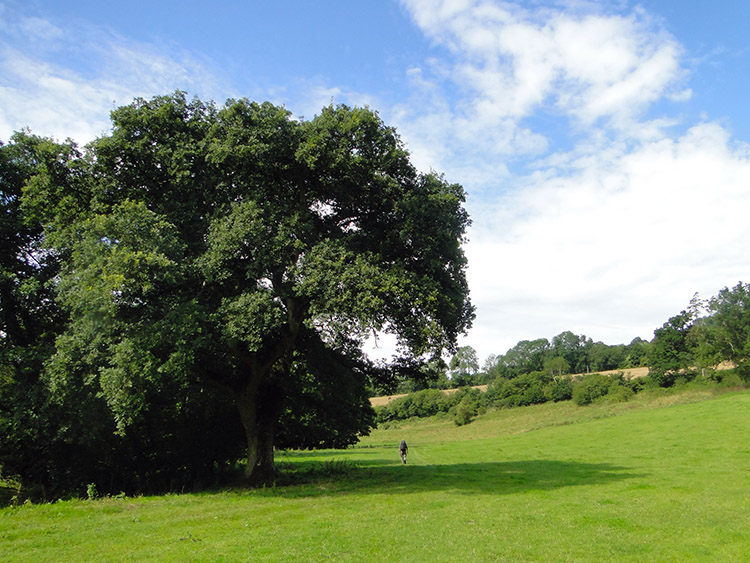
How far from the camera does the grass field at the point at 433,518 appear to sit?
11117 mm

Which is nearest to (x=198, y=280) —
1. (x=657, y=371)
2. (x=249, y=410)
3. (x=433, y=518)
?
(x=249, y=410)

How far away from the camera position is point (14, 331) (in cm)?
2270

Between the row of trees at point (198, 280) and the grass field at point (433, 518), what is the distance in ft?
12.8

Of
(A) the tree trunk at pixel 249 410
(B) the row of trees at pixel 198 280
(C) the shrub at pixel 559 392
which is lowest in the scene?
(C) the shrub at pixel 559 392

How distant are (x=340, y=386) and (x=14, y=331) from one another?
15357mm

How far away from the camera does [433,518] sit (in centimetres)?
1484

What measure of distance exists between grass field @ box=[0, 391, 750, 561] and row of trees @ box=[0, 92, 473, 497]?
391cm

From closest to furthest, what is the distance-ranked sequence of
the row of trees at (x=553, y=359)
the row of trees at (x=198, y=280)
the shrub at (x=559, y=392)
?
the row of trees at (x=198, y=280), the shrub at (x=559, y=392), the row of trees at (x=553, y=359)

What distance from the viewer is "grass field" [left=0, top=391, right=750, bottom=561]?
1112 centimetres

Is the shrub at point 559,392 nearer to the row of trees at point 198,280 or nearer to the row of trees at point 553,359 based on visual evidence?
the row of trees at point 553,359

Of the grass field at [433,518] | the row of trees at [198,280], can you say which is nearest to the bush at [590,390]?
the grass field at [433,518]

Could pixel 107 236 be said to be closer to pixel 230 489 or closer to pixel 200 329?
pixel 200 329

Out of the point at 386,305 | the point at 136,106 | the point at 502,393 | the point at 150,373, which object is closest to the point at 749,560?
the point at 386,305

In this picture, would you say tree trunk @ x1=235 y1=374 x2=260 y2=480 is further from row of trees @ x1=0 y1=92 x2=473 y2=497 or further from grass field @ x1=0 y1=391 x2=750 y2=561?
grass field @ x1=0 y1=391 x2=750 y2=561
